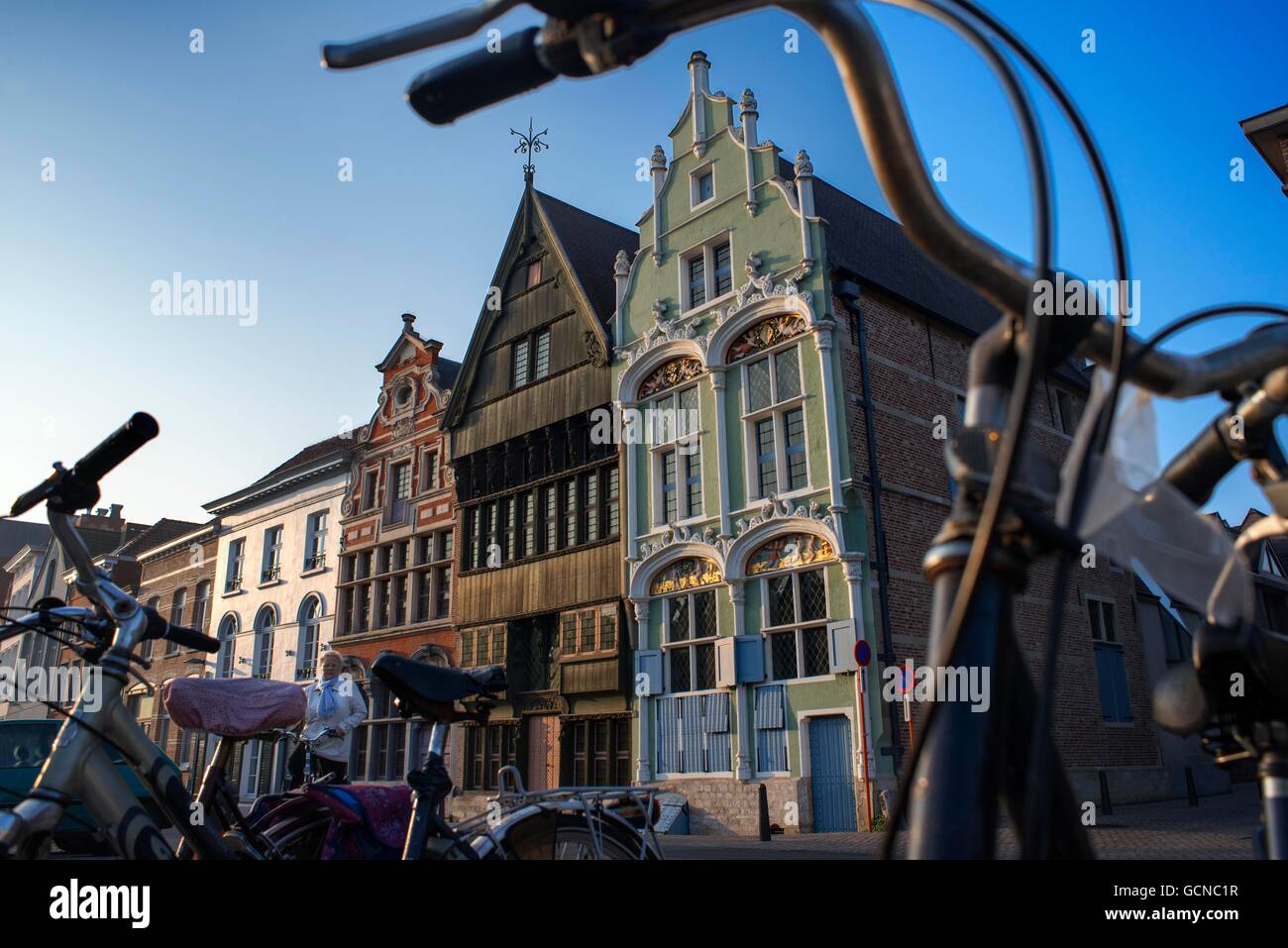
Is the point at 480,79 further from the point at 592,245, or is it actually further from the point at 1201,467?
the point at 592,245

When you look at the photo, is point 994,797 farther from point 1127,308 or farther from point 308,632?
point 308,632

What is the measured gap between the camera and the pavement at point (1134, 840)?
364 inches

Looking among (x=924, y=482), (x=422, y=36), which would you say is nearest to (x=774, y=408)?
(x=924, y=482)

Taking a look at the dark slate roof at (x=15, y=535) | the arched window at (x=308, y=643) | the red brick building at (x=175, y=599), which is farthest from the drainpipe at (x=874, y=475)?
the dark slate roof at (x=15, y=535)

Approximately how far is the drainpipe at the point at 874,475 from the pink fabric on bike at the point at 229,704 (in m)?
11.6

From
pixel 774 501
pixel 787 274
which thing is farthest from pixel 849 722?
pixel 787 274

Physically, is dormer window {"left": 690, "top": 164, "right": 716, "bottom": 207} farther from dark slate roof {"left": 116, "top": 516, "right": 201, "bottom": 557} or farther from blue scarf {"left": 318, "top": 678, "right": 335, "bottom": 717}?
dark slate roof {"left": 116, "top": 516, "right": 201, "bottom": 557}

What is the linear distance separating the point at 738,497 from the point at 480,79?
1645 cm

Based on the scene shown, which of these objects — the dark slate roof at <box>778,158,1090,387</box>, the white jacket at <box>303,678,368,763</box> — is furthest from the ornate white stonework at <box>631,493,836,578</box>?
the white jacket at <box>303,678,368,763</box>

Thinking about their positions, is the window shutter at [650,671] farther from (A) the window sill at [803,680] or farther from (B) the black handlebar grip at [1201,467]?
(B) the black handlebar grip at [1201,467]

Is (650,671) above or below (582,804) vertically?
above

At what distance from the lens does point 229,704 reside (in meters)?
4.85

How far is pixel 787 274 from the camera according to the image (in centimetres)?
1723
